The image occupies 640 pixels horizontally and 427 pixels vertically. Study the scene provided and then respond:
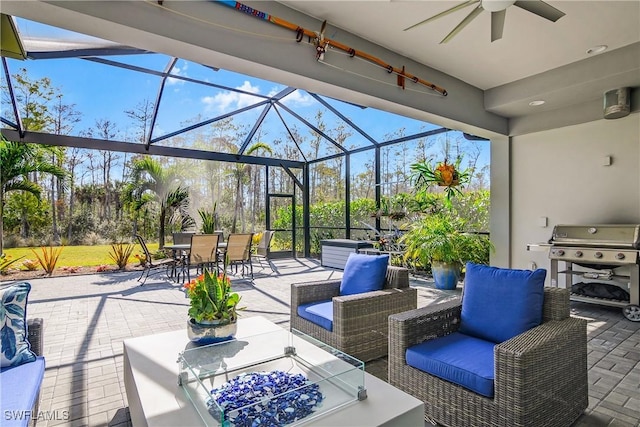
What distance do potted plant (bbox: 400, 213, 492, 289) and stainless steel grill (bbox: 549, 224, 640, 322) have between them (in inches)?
46.7

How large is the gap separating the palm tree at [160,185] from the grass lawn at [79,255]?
1.22 meters

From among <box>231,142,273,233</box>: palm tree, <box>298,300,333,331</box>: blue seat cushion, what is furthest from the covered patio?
<box>231,142,273,233</box>: palm tree

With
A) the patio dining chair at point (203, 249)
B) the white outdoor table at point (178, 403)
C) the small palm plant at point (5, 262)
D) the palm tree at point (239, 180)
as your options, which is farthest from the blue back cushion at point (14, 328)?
the palm tree at point (239, 180)

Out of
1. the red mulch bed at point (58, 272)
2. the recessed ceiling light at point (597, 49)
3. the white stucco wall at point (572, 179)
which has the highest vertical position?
the recessed ceiling light at point (597, 49)

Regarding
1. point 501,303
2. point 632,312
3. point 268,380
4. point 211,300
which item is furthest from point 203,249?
point 632,312

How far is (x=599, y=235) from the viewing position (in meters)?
4.30

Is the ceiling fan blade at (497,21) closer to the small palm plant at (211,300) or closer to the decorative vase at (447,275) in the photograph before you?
the small palm plant at (211,300)

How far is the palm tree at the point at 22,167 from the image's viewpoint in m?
6.46

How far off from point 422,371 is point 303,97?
7141 mm

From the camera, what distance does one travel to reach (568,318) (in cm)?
213

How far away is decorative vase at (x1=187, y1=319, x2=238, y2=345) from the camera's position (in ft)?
6.99

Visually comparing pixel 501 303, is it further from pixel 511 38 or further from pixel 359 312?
pixel 511 38

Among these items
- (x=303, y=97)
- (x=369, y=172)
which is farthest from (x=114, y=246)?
(x=369, y=172)

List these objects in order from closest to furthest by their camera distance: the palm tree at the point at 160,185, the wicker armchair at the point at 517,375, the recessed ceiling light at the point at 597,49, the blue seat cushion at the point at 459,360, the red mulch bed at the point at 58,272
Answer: the wicker armchair at the point at 517,375
the blue seat cushion at the point at 459,360
the recessed ceiling light at the point at 597,49
the red mulch bed at the point at 58,272
the palm tree at the point at 160,185
